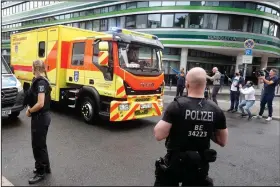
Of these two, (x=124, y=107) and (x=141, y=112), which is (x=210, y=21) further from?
(x=124, y=107)

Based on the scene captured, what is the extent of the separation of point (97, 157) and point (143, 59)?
3070 millimetres

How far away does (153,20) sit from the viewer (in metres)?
27.5

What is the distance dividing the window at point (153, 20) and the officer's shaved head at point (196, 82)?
1028 inches

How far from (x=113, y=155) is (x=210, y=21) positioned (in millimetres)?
24371

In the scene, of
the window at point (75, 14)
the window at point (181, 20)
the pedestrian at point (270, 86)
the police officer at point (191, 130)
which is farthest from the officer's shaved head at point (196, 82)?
the window at point (75, 14)

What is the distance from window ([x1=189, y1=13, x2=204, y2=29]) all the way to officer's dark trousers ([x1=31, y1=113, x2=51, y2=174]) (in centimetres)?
2484

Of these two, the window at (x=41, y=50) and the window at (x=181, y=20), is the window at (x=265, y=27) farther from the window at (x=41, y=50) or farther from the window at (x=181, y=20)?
the window at (x=41, y=50)

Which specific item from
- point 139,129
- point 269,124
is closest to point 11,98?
point 139,129

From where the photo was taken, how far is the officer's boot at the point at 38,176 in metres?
3.45

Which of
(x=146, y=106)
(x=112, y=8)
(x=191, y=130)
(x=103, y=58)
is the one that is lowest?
(x=146, y=106)

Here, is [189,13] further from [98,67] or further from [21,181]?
[21,181]

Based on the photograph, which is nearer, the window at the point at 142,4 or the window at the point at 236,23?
the window at the point at 236,23

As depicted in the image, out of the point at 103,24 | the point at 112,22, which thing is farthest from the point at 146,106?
the point at 103,24

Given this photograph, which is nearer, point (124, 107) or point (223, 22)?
point (124, 107)
